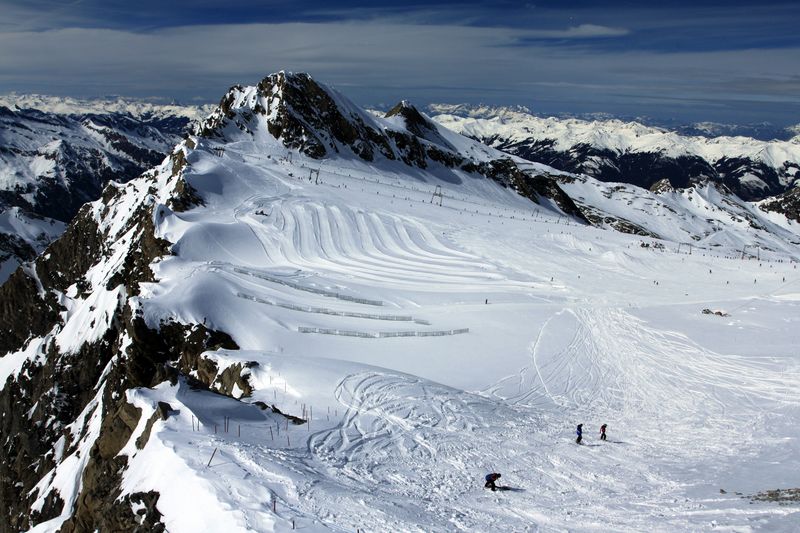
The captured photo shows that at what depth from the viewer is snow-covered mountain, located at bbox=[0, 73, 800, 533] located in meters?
17.7

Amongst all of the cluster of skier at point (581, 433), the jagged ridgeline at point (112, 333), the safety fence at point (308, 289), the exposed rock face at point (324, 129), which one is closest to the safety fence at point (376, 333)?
the safety fence at point (308, 289)

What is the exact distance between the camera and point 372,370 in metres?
30.0

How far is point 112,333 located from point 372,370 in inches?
1234

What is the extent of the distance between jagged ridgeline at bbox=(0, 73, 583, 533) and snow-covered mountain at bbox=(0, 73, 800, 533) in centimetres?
31

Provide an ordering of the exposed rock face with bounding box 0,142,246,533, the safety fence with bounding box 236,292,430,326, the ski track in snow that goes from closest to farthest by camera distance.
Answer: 1. the ski track in snow
2. the exposed rock face with bounding box 0,142,246,533
3. the safety fence with bounding box 236,292,430,326

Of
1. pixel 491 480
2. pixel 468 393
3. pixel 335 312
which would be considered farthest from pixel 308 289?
pixel 491 480

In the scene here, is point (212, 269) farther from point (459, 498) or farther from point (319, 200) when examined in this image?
point (459, 498)

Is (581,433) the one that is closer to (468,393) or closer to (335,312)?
(468,393)

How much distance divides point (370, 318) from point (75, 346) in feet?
115

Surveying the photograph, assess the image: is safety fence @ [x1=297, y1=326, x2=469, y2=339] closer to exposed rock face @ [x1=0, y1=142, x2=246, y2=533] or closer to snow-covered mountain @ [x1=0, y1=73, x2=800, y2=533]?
snow-covered mountain @ [x1=0, y1=73, x2=800, y2=533]

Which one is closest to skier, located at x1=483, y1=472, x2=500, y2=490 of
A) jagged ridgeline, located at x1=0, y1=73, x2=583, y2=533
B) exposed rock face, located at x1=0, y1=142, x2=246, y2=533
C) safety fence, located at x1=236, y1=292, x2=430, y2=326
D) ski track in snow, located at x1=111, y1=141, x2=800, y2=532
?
ski track in snow, located at x1=111, y1=141, x2=800, y2=532

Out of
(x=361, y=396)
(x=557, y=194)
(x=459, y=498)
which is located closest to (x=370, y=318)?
(x=361, y=396)

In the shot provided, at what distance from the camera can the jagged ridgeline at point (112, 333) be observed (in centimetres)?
2297

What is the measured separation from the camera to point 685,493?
747 inches
